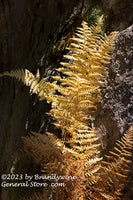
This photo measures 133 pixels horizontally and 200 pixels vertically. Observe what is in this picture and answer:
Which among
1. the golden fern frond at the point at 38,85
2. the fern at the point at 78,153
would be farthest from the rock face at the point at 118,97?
the golden fern frond at the point at 38,85

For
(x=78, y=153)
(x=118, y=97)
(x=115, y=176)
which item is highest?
(x=118, y=97)

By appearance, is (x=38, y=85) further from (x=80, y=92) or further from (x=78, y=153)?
(x=78, y=153)

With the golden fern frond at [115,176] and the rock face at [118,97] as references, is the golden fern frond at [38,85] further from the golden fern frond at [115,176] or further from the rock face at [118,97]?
the golden fern frond at [115,176]

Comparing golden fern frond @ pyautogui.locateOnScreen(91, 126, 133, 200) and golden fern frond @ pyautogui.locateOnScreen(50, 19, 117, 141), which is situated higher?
golden fern frond @ pyautogui.locateOnScreen(50, 19, 117, 141)

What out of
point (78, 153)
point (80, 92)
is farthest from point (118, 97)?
point (78, 153)

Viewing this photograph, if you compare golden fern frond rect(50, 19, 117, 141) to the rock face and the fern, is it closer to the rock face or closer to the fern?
the fern

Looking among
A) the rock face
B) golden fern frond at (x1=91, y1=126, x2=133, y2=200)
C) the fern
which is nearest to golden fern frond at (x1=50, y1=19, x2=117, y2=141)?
the fern

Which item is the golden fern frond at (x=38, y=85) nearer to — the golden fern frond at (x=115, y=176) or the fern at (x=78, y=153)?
the fern at (x=78, y=153)

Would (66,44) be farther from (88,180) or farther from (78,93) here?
(88,180)

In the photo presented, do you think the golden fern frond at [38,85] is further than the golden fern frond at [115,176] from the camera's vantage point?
Yes

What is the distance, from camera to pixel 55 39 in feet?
5.82

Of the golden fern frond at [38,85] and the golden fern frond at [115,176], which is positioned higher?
the golden fern frond at [38,85]

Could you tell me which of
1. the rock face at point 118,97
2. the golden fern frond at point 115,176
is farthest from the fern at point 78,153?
the rock face at point 118,97

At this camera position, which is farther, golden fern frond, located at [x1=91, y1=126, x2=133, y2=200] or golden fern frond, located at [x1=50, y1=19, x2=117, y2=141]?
golden fern frond, located at [x1=50, y1=19, x2=117, y2=141]
